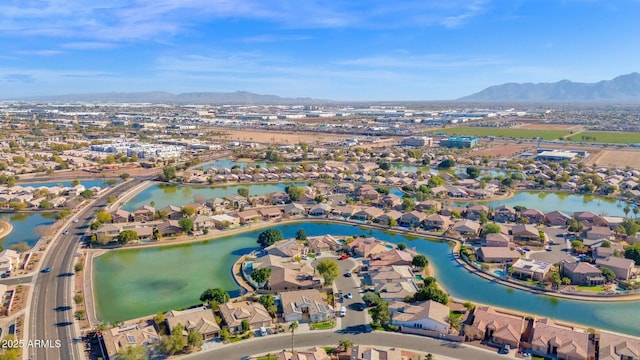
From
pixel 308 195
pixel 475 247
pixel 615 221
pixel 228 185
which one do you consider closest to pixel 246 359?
pixel 475 247

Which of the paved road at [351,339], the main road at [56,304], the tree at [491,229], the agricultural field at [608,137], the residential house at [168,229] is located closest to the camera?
the paved road at [351,339]

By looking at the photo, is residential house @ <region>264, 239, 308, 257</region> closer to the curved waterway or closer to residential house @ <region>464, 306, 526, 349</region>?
the curved waterway

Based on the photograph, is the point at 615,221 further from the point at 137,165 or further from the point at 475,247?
the point at 137,165

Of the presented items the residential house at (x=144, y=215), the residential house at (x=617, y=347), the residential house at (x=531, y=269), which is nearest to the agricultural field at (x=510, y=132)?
the residential house at (x=531, y=269)

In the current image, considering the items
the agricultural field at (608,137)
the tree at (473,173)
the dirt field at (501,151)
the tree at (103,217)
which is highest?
the agricultural field at (608,137)

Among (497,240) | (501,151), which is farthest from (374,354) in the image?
(501,151)

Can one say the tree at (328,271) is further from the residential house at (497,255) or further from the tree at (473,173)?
the tree at (473,173)
